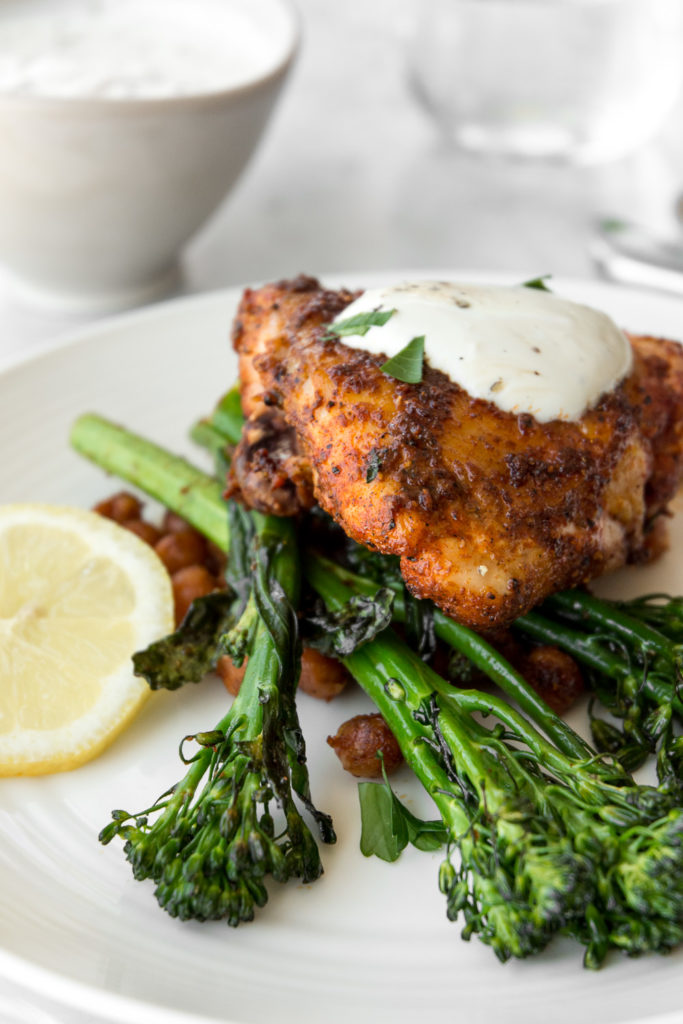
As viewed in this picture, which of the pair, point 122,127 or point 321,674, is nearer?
point 321,674

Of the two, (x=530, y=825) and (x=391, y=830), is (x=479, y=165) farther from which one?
(x=530, y=825)

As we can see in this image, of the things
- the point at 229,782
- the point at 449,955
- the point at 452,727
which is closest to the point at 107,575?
the point at 229,782

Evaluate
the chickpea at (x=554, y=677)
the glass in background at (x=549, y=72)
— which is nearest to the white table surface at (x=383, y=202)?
the glass in background at (x=549, y=72)

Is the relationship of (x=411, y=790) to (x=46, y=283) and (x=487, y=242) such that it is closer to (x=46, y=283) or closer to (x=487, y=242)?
(x=46, y=283)

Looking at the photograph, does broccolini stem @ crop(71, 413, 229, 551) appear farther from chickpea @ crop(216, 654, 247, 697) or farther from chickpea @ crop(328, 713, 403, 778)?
chickpea @ crop(328, 713, 403, 778)

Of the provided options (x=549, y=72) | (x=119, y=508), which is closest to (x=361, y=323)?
(x=119, y=508)

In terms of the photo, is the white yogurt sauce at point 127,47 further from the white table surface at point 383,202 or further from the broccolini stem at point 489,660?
the broccolini stem at point 489,660
